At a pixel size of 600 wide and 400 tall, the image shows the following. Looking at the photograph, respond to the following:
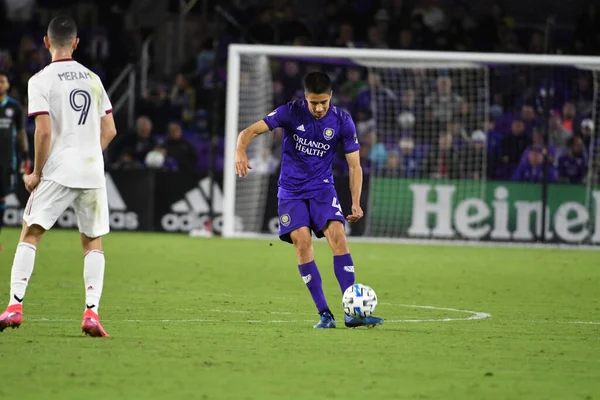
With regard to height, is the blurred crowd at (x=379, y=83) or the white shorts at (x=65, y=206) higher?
the blurred crowd at (x=379, y=83)

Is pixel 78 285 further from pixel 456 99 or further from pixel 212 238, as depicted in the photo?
pixel 456 99

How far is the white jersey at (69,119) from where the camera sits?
27.3ft

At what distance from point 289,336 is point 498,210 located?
13617mm

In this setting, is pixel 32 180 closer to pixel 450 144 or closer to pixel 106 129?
pixel 106 129

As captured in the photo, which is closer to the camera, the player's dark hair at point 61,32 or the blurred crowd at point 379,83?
the player's dark hair at point 61,32

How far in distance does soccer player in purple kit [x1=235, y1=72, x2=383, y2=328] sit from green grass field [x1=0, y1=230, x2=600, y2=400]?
56cm

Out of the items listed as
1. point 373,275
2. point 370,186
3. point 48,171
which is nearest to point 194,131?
point 370,186

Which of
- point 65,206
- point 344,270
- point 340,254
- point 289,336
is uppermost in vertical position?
point 65,206

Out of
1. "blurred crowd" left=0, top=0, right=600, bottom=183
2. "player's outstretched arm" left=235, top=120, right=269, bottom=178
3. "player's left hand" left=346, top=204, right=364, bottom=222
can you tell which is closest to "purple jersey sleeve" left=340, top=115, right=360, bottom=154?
"player's left hand" left=346, top=204, right=364, bottom=222

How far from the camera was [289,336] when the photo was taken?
888 cm

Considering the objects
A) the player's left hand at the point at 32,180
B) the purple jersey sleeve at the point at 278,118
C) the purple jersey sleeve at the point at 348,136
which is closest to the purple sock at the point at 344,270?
the purple jersey sleeve at the point at 348,136

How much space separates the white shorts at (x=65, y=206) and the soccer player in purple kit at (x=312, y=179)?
1.57m

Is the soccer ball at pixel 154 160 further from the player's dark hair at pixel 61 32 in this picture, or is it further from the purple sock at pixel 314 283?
the player's dark hair at pixel 61 32

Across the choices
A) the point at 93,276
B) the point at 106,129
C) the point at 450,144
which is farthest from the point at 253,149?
the point at 93,276
